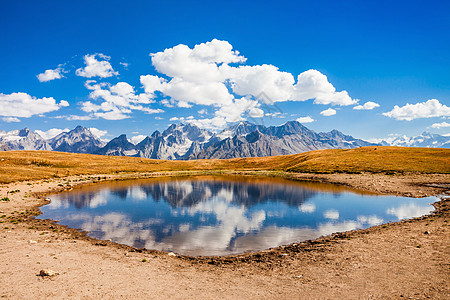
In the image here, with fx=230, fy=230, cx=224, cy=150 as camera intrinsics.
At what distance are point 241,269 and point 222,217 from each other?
782 inches

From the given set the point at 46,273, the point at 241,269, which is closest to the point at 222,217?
the point at 241,269

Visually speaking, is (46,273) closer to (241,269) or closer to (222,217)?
(241,269)

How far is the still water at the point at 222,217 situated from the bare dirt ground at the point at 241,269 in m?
3.08

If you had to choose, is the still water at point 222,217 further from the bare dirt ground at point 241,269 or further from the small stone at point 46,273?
the small stone at point 46,273

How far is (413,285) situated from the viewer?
14.6 metres

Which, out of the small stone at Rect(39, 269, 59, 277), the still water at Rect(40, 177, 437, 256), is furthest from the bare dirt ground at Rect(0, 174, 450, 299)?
the still water at Rect(40, 177, 437, 256)

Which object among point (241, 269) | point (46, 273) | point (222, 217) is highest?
point (46, 273)

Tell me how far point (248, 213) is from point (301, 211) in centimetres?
957

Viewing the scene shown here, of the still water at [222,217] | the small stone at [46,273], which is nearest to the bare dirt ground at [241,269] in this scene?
the small stone at [46,273]

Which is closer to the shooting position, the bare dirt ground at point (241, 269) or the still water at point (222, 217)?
the bare dirt ground at point (241, 269)

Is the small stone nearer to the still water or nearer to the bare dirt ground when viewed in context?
the bare dirt ground

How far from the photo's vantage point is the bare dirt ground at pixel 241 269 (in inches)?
566

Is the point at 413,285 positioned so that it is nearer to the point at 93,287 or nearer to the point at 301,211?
the point at 93,287

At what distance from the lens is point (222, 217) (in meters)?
38.3
